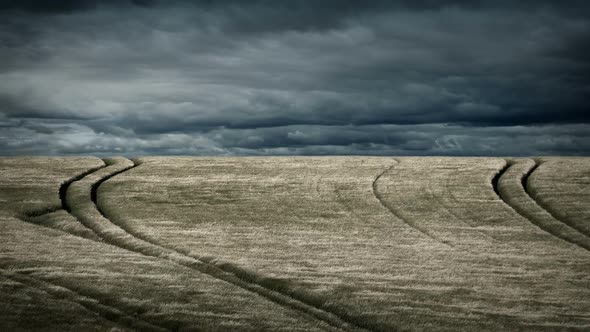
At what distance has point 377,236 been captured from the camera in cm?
4606

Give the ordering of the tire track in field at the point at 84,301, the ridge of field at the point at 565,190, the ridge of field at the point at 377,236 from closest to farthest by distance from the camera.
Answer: the tire track in field at the point at 84,301 < the ridge of field at the point at 377,236 < the ridge of field at the point at 565,190

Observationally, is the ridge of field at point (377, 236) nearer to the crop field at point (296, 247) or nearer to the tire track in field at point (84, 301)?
the crop field at point (296, 247)

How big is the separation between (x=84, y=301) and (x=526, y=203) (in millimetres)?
43647

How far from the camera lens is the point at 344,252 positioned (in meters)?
41.0

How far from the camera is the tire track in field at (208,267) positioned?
92.3 feet

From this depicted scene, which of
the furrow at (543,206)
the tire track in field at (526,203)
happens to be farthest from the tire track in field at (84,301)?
A: the furrow at (543,206)

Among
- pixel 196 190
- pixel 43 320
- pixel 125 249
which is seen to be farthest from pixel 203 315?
pixel 196 190

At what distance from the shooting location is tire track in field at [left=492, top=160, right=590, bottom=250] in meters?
46.4

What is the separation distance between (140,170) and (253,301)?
166 ft

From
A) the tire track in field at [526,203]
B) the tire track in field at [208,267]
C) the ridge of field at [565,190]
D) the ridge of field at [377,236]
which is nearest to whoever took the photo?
Answer: the tire track in field at [208,267]

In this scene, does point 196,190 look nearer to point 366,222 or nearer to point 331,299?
point 366,222

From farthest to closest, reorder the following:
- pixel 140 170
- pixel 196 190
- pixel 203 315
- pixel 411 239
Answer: pixel 140 170
pixel 196 190
pixel 411 239
pixel 203 315

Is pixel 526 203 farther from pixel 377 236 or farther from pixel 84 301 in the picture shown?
pixel 84 301

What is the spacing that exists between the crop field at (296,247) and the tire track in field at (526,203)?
0.75ft
